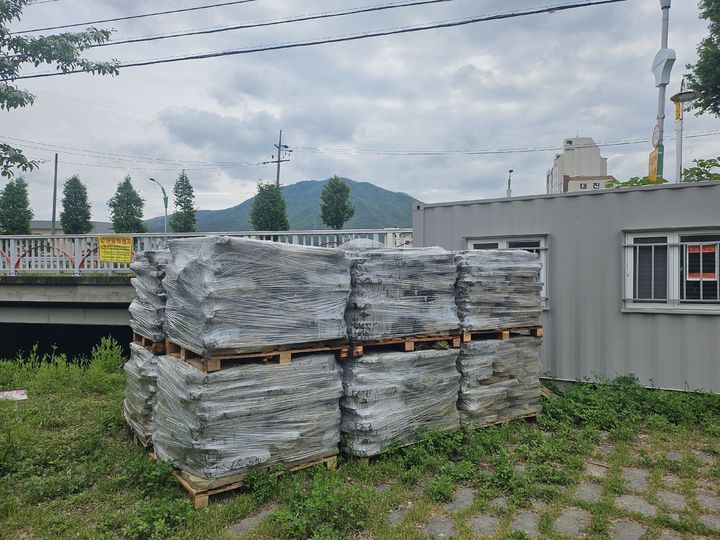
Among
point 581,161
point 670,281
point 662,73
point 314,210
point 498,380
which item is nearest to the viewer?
point 498,380

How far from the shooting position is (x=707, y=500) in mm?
3760

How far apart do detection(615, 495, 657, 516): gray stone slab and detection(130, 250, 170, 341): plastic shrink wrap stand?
4.61 m

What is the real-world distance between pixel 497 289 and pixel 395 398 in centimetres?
197

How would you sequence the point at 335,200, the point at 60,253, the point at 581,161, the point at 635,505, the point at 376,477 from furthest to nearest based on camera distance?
the point at 581,161
the point at 335,200
the point at 60,253
the point at 376,477
the point at 635,505

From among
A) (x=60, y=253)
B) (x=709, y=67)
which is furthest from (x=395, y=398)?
(x=709, y=67)

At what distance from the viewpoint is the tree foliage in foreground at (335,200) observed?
24.9 m

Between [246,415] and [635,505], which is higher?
[246,415]

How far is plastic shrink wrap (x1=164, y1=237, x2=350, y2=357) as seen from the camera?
3.69 meters

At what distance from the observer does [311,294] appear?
4.19 metres

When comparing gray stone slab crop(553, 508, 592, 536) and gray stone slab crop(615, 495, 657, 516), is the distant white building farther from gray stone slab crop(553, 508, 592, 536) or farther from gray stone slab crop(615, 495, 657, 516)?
gray stone slab crop(553, 508, 592, 536)

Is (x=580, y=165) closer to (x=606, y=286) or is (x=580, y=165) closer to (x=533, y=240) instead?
(x=533, y=240)

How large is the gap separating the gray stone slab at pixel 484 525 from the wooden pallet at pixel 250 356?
181cm

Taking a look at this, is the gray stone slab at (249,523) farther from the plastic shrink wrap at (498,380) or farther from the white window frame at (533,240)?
the white window frame at (533,240)

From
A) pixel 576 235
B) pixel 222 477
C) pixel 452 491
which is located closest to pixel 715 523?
pixel 452 491
